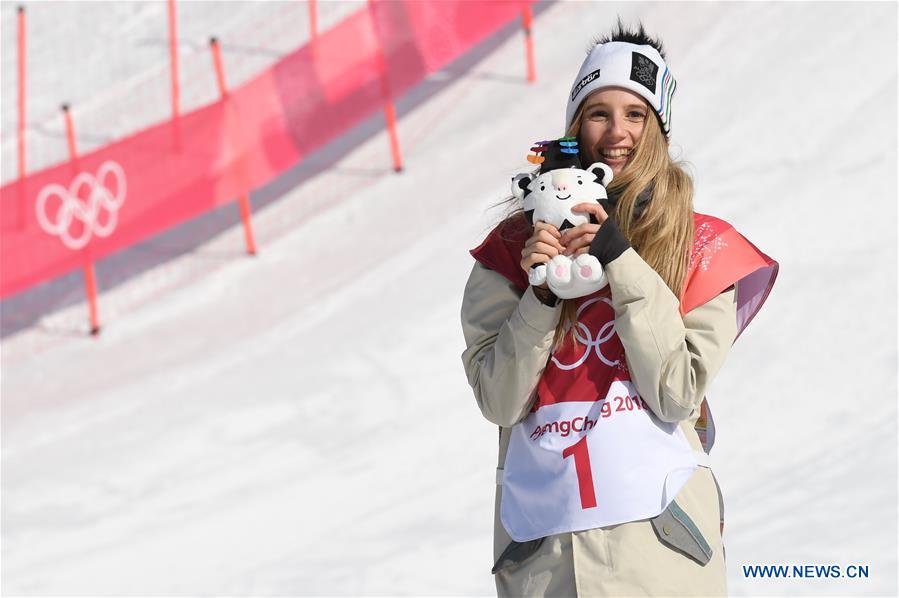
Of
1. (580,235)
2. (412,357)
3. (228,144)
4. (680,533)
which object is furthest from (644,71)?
(228,144)

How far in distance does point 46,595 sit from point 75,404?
1.86m

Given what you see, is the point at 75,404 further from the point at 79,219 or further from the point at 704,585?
the point at 704,585

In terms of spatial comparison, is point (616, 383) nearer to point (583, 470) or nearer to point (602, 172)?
point (583, 470)

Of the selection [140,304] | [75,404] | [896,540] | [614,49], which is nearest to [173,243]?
[140,304]

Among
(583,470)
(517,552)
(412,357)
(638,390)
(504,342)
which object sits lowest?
(412,357)

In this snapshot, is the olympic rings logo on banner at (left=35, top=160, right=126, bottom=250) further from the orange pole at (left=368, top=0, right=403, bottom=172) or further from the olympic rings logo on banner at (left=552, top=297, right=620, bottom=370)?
the olympic rings logo on banner at (left=552, top=297, right=620, bottom=370)

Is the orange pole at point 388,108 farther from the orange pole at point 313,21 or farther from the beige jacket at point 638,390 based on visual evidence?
the beige jacket at point 638,390

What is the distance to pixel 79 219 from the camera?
7340 mm

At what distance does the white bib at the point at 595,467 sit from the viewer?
86.7 inches

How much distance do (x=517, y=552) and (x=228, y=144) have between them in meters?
5.93

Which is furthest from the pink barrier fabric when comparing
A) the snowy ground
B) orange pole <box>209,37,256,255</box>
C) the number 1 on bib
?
the number 1 on bib

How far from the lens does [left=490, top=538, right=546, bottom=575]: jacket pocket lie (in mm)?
2238

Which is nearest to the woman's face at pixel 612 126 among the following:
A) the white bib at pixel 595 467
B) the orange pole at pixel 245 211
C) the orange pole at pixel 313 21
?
the white bib at pixel 595 467

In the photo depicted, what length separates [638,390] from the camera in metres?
2.25
